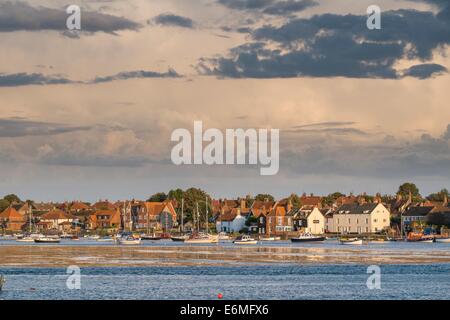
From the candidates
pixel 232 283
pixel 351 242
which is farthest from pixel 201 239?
pixel 232 283

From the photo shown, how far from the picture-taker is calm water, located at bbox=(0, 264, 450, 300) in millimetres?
64688

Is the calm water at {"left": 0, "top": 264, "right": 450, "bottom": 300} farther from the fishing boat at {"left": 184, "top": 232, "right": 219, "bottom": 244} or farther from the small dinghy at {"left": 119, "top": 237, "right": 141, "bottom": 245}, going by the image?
the fishing boat at {"left": 184, "top": 232, "right": 219, "bottom": 244}

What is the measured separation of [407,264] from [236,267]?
829 inches

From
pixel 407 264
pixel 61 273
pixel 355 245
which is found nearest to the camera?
pixel 61 273

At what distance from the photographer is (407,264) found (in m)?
104

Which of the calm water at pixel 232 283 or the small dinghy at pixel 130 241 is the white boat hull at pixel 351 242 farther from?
the calm water at pixel 232 283

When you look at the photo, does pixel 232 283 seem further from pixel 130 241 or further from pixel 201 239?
pixel 201 239

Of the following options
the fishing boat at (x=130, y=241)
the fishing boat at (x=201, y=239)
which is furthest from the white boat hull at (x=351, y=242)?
the fishing boat at (x=130, y=241)

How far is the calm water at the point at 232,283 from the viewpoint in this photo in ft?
212
